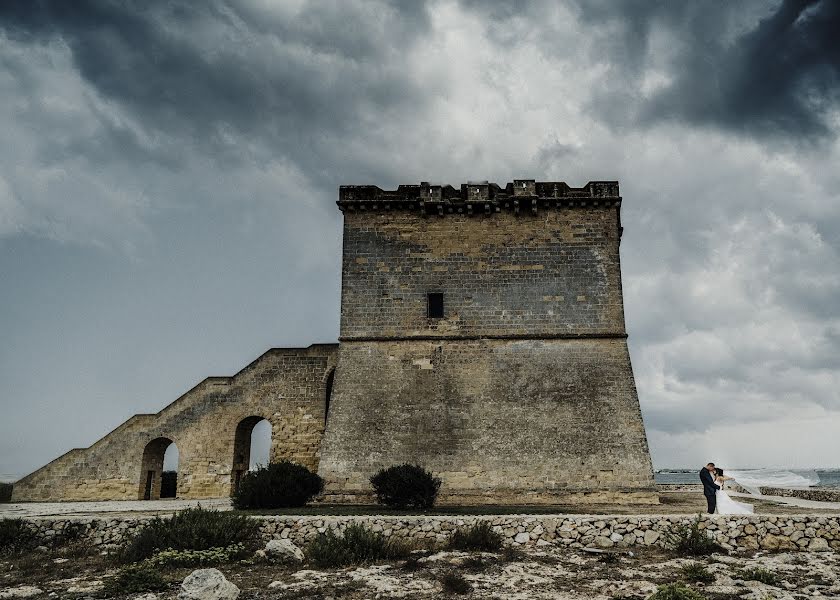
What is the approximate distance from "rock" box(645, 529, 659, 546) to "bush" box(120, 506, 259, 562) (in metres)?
6.49

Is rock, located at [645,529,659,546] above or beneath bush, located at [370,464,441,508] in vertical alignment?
beneath

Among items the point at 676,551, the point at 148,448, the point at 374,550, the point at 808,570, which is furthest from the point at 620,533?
→ the point at 148,448

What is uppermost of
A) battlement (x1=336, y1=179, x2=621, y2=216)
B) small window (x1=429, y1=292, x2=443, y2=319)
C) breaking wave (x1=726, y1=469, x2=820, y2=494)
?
battlement (x1=336, y1=179, x2=621, y2=216)

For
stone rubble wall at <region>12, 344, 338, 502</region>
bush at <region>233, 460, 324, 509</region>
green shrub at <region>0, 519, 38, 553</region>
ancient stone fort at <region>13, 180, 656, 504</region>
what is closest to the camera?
green shrub at <region>0, 519, 38, 553</region>

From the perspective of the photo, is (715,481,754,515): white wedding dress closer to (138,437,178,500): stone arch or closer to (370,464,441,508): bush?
(370,464,441,508): bush

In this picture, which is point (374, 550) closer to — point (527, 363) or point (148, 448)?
point (527, 363)

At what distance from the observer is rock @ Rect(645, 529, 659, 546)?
32.8 feet

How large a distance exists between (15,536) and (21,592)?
11.5 ft

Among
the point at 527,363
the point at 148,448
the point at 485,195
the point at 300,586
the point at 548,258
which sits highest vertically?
the point at 485,195

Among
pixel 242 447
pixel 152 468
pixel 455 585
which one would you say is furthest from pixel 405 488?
pixel 152 468

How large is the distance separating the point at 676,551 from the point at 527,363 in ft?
25.1

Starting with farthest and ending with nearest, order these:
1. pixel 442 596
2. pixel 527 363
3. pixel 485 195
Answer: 1. pixel 485 195
2. pixel 527 363
3. pixel 442 596

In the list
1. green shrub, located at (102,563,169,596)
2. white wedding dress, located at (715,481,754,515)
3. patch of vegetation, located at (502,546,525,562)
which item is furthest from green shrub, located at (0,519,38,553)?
white wedding dress, located at (715,481,754,515)

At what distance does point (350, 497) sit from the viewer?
15.4 m
